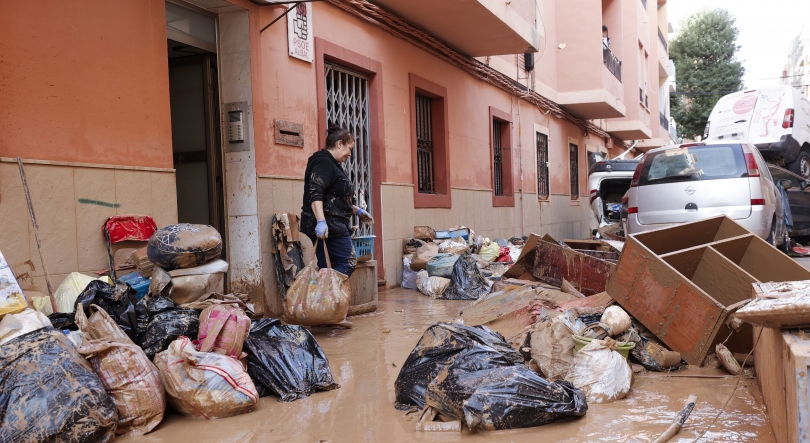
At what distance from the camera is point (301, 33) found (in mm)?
6891

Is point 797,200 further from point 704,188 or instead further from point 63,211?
point 63,211

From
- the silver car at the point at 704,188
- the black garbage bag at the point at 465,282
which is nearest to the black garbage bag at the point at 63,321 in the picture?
the black garbage bag at the point at 465,282

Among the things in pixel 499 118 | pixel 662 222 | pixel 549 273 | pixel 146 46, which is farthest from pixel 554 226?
pixel 146 46

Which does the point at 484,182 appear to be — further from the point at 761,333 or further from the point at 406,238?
the point at 761,333

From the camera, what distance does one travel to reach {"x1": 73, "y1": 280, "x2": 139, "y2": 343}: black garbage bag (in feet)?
12.6

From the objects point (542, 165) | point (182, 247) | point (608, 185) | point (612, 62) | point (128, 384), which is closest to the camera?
point (128, 384)

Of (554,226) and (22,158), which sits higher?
(22,158)

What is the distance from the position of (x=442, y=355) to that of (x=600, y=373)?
861mm

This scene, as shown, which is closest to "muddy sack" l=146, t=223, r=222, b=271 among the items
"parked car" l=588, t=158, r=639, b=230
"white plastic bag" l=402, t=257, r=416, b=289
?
"white plastic bag" l=402, t=257, r=416, b=289

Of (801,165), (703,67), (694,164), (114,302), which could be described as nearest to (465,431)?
→ (114,302)

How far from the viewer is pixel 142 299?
13.3ft

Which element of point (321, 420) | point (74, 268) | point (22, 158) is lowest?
point (321, 420)

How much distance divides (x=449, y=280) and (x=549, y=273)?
1.75 m

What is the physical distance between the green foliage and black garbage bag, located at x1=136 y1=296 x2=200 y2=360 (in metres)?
36.9
